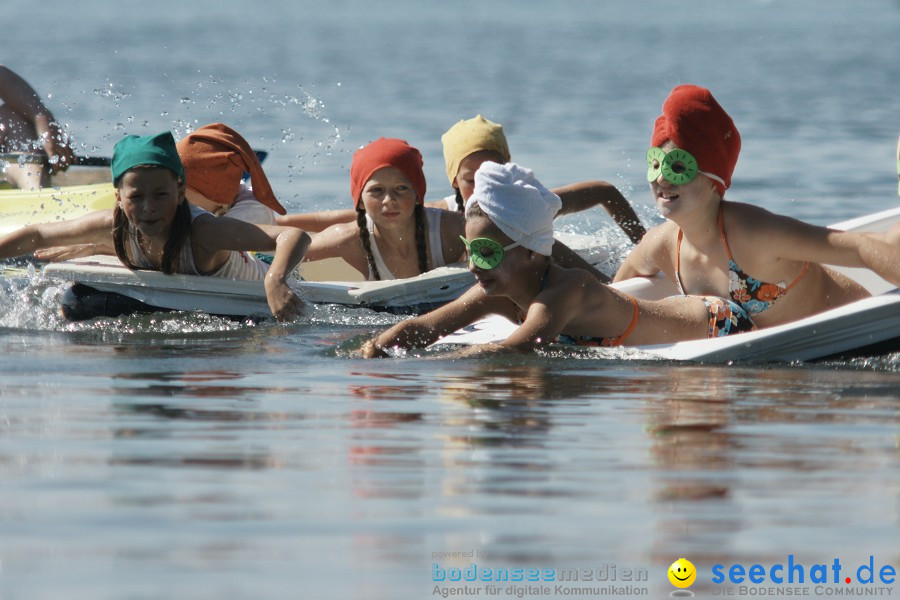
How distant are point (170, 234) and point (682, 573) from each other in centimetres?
473

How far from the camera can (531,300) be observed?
662cm

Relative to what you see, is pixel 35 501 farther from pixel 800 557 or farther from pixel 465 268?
pixel 465 268

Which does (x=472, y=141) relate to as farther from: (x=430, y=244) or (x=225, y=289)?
(x=225, y=289)

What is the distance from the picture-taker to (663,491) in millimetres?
4352

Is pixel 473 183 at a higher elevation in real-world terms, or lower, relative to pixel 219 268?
higher

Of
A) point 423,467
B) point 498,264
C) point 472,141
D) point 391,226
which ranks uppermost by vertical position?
point 472,141

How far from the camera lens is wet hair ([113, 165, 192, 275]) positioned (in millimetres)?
7949

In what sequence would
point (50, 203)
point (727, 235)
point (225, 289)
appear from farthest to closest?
point (50, 203), point (225, 289), point (727, 235)

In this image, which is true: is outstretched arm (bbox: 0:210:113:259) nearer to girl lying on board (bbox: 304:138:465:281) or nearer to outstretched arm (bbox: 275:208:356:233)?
girl lying on board (bbox: 304:138:465:281)

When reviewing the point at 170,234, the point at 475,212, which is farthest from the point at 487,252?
the point at 170,234

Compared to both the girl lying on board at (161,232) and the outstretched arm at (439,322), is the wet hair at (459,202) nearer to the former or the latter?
the girl lying on board at (161,232)

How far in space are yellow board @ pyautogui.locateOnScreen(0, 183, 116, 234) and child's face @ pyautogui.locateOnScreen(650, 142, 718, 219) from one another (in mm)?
4328

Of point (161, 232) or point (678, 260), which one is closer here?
point (678, 260)

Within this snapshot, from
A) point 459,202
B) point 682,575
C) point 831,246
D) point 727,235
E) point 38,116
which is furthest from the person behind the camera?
point 38,116
